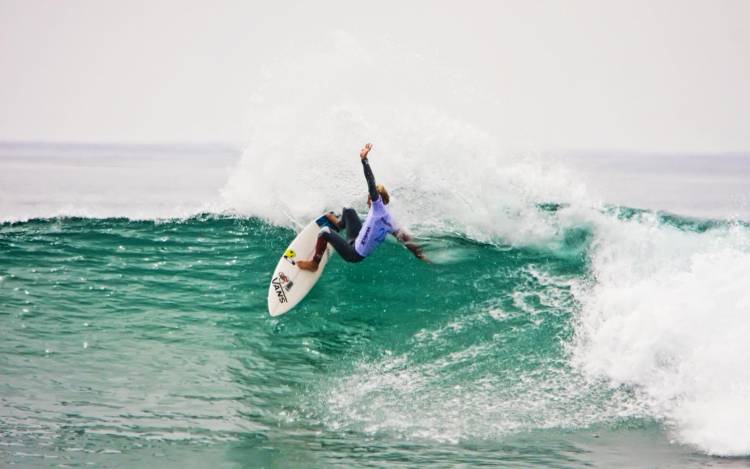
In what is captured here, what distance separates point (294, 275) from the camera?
8.58m

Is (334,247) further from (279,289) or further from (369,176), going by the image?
(369,176)

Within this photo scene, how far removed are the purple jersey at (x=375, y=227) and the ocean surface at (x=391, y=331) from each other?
96cm

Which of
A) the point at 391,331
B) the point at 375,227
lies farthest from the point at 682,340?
the point at 375,227

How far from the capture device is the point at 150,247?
10.3m

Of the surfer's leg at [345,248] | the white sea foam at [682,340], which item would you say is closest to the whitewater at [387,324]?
the white sea foam at [682,340]

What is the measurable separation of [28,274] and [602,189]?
14217 mm

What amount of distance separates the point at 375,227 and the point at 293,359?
166 cm

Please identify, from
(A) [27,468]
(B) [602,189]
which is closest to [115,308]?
(A) [27,468]

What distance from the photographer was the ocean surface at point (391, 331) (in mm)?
5883

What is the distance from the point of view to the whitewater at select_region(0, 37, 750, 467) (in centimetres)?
593

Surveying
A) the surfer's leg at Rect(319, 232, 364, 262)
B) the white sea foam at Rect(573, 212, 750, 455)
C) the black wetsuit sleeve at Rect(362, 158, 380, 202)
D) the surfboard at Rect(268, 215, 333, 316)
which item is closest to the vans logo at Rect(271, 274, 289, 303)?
the surfboard at Rect(268, 215, 333, 316)

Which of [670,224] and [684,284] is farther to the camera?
[670,224]

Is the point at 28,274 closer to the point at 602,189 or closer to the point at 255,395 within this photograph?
the point at 255,395

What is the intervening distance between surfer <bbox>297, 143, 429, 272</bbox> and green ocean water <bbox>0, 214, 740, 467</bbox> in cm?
83
